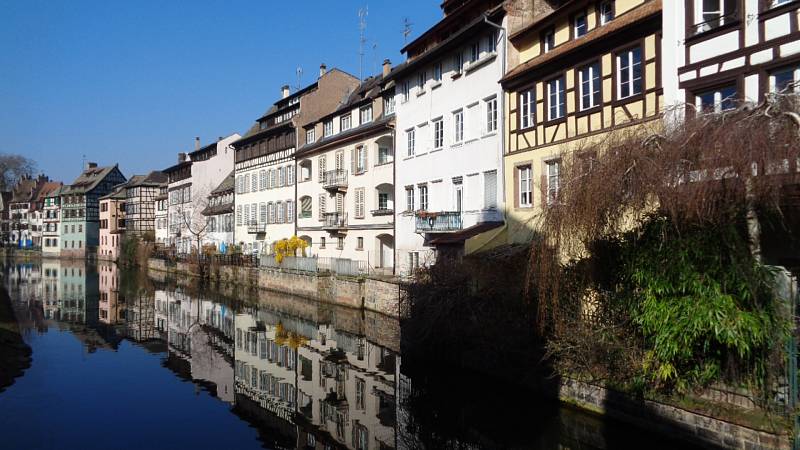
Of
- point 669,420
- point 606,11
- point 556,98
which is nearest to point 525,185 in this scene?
point 556,98

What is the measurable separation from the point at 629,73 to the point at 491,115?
6.81 m

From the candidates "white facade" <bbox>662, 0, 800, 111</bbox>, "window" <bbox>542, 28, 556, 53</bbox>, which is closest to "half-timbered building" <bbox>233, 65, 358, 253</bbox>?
"window" <bbox>542, 28, 556, 53</bbox>

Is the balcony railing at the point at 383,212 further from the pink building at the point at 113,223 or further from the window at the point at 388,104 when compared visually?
the pink building at the point at 113,223

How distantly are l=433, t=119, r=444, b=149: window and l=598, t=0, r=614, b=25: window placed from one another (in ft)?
30.7

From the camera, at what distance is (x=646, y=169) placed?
1029cm

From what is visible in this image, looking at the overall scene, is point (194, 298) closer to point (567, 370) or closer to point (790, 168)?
point (567, 370)

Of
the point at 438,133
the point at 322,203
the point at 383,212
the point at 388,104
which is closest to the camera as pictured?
the point at 438,133

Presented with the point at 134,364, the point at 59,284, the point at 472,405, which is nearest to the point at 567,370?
the point at 472,405

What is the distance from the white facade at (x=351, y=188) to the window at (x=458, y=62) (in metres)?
6.24

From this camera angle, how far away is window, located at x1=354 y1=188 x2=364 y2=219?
109 ft

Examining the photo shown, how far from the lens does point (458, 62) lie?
24.4 metres

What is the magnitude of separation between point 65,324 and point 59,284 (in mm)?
23099

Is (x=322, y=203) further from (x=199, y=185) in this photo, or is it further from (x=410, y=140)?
(x=199, y=185)

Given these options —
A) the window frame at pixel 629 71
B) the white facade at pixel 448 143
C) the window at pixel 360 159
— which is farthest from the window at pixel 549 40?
the window at pixel 360 159
